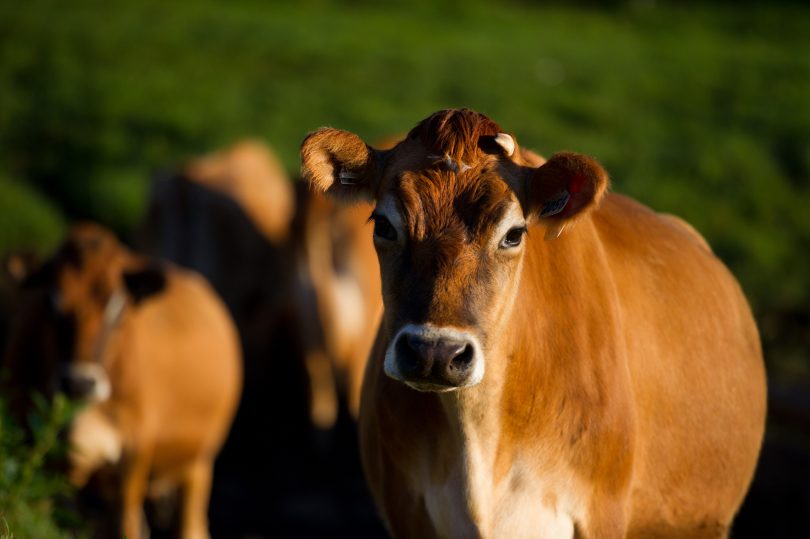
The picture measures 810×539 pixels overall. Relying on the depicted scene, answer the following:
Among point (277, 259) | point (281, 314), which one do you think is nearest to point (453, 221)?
point (281, 314)

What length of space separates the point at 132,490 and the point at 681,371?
3.84 metres

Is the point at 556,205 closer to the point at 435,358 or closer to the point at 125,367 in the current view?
the point at 435,358

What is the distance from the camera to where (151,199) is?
1173 cm

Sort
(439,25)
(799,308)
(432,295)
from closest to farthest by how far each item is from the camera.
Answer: (432,295)
(799,308)
(439,25)

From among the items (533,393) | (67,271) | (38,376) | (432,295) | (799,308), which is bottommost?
(799,308)

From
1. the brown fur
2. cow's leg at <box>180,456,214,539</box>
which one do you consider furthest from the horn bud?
the brown fur

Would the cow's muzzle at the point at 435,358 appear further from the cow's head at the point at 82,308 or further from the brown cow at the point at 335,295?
the brown cow at the point at 335,295

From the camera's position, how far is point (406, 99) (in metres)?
16.5

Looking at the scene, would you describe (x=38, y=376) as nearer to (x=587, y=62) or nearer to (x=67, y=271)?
(x=67, y=271)

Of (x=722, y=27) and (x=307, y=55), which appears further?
(x=722, y=27)

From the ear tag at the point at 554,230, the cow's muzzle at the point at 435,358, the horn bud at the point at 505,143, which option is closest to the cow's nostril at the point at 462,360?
the cow's muzzle at the point at 435,358

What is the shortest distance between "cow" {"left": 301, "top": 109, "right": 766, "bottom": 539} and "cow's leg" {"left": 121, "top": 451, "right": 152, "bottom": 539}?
10.1 ft

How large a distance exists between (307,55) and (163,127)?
355 cm

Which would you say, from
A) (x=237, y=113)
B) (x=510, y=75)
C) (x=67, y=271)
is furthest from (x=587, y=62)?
(x=67, y=271)
